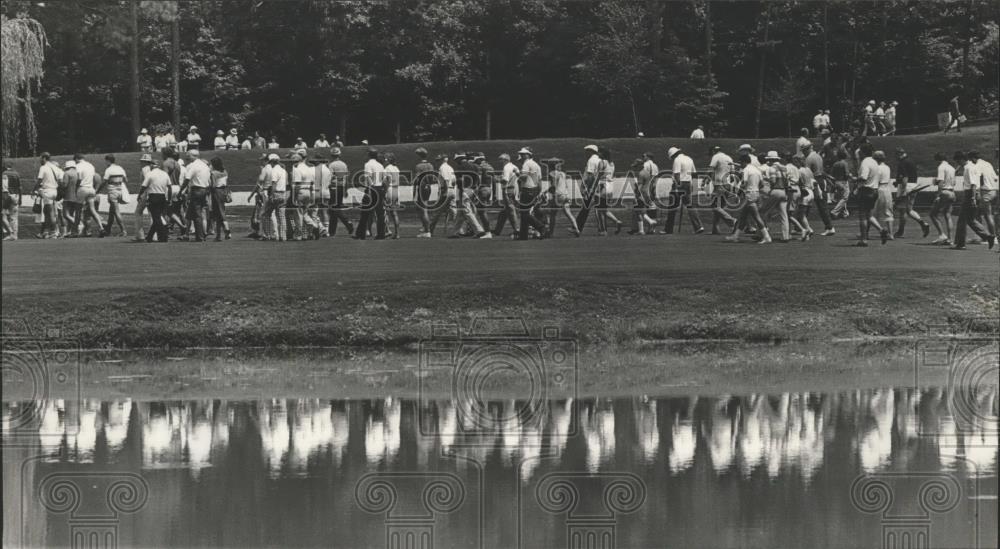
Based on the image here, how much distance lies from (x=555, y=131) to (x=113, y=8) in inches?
860

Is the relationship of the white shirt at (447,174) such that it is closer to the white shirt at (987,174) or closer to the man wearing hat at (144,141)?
the white shirt at (987,174)

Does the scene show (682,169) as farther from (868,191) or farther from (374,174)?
(374,174)

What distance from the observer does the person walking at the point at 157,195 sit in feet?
91.2

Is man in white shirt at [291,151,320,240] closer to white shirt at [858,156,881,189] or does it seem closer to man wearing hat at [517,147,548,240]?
man wearing hat at [517,147,548,240]

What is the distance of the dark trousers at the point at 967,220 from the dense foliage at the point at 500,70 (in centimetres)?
2726

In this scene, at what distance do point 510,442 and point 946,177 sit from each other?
1687cm

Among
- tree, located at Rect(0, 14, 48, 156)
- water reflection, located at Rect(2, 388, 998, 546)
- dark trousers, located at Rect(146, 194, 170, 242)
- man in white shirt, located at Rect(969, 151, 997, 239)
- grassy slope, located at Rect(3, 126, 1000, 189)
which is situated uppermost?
tree, located at Rect(0, 14, 48, 156)

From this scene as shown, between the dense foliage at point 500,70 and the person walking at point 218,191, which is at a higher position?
the dense foliage at point 500,70

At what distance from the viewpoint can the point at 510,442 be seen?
41.9 feet

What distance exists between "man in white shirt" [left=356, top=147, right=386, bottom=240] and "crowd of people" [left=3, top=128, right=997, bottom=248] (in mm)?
25

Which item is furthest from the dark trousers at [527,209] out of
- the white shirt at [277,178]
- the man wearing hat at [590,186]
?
the white shirt at [277,178]

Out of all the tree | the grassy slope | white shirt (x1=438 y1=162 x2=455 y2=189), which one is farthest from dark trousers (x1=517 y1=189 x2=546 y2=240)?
the grassy slope

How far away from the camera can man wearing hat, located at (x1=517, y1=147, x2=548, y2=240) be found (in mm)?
27766

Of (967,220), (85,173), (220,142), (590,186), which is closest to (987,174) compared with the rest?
(967,220)
